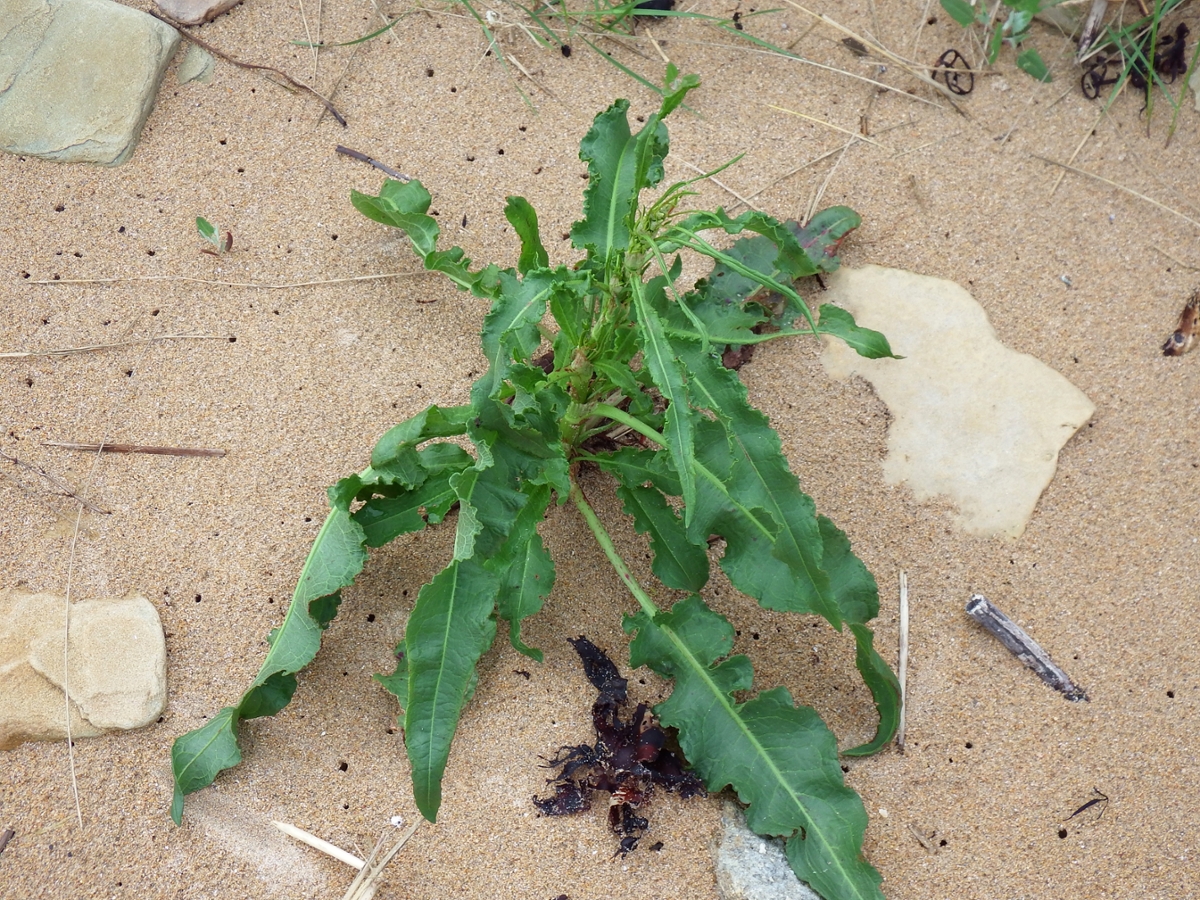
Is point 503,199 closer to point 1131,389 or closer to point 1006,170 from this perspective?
point 1006,170

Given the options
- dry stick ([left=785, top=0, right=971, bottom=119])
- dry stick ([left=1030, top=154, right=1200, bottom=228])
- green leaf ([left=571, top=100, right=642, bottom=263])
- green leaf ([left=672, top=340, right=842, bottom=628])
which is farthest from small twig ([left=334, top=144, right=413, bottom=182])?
dry stick ([left=1030, top=154, right=1200, bottom=228])

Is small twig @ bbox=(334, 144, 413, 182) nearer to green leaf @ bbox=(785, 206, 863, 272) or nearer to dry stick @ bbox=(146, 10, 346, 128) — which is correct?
dry stick @ bbox=(146, 10, 346, 128)

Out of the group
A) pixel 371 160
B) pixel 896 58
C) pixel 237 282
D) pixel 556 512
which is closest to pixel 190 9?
pixel 371 160

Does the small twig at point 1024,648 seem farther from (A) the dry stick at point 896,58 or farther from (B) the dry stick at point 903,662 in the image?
(A) the dry stick at point 896,58

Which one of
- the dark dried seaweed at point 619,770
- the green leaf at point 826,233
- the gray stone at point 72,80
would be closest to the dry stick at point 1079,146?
the green leaf at point 826,233

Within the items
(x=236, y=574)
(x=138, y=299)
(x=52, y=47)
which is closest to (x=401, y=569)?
(x=236, y=574)

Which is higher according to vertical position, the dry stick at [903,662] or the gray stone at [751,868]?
the dry stick at [903,662]
